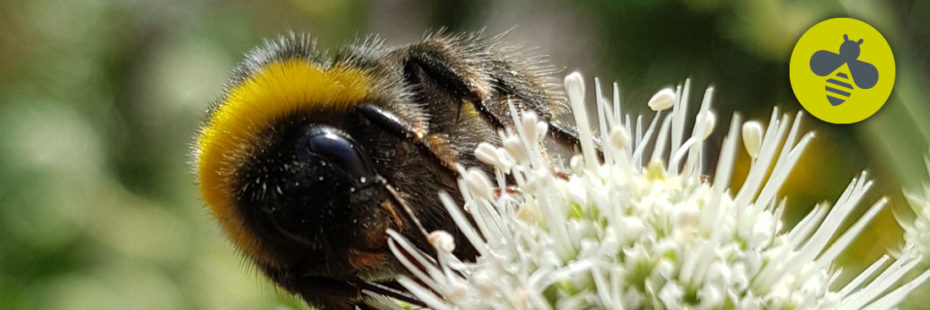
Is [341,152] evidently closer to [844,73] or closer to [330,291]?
[330,291]

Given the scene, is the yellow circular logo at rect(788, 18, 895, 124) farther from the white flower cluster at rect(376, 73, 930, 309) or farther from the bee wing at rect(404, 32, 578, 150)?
the bee wing at rect(404, 32, 578, 150)

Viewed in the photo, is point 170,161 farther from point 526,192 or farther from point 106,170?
point 526,192

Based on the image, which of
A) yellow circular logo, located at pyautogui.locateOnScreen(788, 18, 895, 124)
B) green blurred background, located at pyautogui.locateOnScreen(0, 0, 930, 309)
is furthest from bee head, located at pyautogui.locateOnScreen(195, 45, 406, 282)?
green blurred background, located at pyautogui.locateOnScreen(0, 0, 930, 309)

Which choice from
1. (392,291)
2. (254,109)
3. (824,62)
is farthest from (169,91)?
(824,62)

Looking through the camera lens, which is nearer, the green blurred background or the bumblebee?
the bumblebee

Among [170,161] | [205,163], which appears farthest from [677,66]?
[170,161]

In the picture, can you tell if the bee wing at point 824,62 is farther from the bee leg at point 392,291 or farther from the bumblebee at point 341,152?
the bee leg at point 392,291
